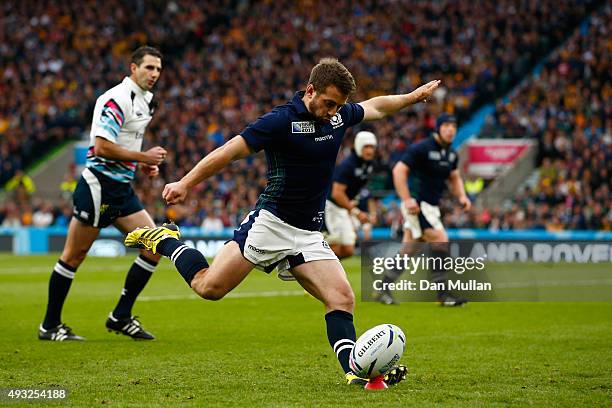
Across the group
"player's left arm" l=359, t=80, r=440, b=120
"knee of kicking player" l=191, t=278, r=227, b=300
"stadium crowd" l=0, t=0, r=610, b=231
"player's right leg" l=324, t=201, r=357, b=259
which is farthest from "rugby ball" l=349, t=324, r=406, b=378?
"stadium crowd" l=0, t=0, r=610, b=231

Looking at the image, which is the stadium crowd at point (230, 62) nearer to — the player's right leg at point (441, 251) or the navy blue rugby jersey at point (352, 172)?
the navy blue rugby jersey at point (352, 172)

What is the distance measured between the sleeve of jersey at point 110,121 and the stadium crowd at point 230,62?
63.9 ft

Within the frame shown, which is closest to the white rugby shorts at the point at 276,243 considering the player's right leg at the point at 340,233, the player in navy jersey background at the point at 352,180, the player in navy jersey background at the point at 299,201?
the player in navy jersey background at the point at 299,201

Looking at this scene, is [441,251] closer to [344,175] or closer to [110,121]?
[344,175]

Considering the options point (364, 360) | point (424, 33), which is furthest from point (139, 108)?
point (424, 33)

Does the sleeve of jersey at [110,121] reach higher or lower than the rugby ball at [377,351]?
higher

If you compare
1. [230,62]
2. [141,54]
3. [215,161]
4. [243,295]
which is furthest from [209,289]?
[230,62]

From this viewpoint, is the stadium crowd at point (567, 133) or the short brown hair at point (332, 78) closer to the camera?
the short brown hair at point (332, 78)

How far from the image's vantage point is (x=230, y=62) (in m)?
38.5

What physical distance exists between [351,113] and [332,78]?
77 centimetres

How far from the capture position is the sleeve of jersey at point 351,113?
7055 mm

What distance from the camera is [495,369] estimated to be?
741 centimetres

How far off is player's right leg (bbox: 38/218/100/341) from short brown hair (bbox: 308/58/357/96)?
145 inches

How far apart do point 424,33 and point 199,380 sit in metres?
31.2
